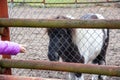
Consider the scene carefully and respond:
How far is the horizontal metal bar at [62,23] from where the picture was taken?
10.3 ft

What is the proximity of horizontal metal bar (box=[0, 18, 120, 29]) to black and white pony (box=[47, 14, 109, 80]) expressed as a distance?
6.52 feet

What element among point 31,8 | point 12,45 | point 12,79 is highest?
point 12,45

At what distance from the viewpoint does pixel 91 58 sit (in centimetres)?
625

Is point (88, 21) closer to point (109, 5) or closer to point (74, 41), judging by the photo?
point (74, 41)

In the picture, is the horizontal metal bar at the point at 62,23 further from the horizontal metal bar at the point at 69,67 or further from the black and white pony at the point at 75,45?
the black and white pony at the point at 75,45

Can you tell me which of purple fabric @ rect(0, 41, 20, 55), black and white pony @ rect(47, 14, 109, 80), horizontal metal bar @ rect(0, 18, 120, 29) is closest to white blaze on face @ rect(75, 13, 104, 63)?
black and white pony @ rect(47, 14, 109, 80)

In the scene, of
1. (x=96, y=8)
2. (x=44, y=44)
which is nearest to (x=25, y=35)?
(x=44, y=44)

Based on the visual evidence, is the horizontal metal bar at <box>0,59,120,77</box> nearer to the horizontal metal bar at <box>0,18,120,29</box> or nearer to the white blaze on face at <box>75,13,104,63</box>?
the horizontal metal bar at <box>0,18,120,29</box>

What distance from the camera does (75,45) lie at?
568cm

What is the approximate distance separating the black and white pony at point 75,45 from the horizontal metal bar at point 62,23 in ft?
6.52

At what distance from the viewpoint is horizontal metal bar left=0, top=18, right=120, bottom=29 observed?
10.3 feet

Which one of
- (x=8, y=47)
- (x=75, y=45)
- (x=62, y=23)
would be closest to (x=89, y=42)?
(x=75, y=45)

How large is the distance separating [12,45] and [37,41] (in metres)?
6.16

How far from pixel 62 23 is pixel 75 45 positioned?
7.94ft
